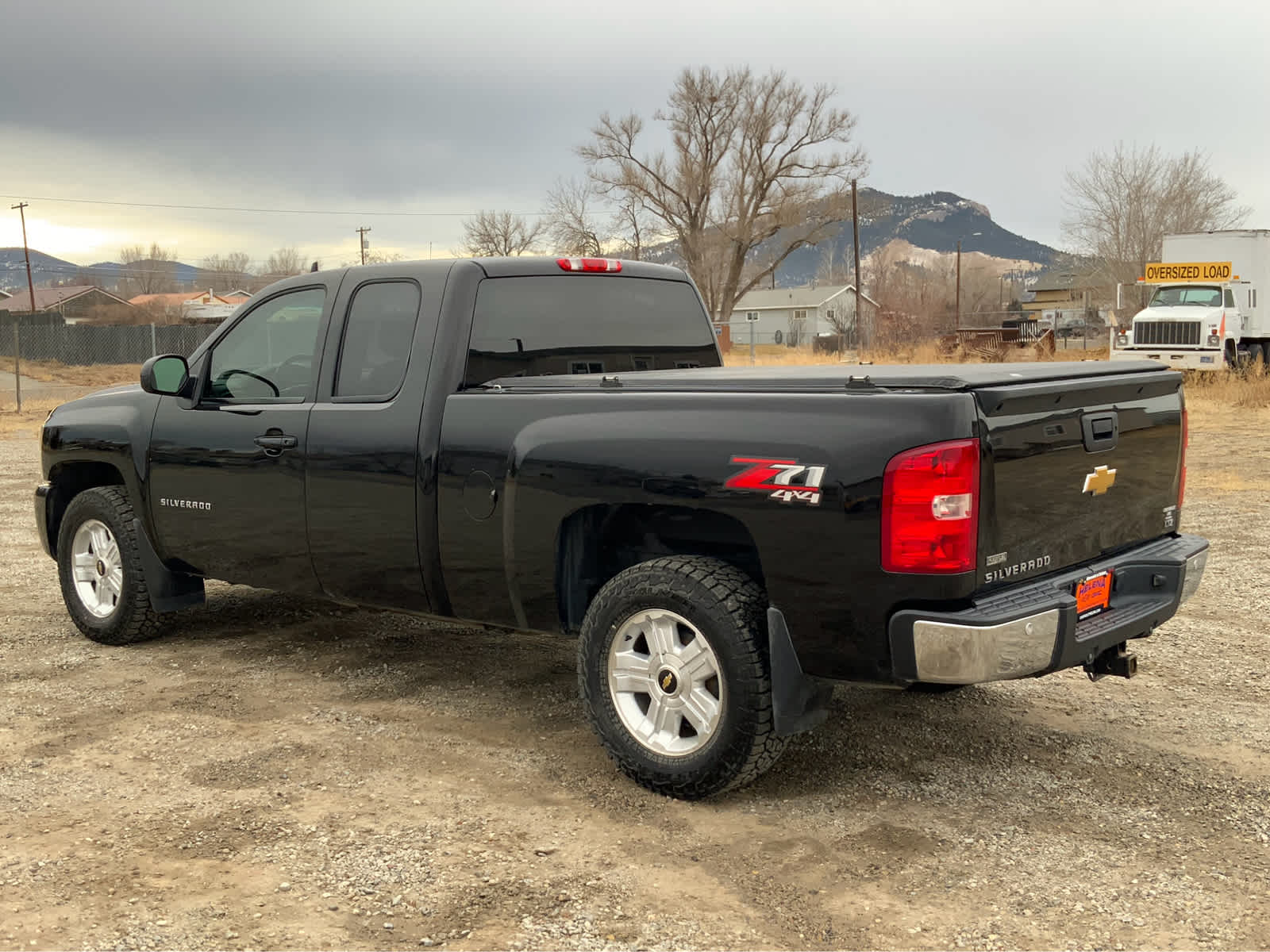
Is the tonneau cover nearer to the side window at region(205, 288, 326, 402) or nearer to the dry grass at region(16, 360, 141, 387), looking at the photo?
the side window at region(205, 288, 326, 402)

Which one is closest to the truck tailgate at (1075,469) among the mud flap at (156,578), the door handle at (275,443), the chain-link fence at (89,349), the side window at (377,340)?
the side window at (377,340)

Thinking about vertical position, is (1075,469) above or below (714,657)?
above

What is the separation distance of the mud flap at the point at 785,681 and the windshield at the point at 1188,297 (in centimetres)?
2649

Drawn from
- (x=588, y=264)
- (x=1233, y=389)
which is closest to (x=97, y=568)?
(x=588, y=264)

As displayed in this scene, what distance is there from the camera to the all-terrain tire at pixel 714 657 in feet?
12.8

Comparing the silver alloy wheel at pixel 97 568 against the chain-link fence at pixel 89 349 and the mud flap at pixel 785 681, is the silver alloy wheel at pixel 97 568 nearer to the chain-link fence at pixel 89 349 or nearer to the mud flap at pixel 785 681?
the mud flap at pixel 785 681

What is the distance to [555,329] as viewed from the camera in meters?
5.25

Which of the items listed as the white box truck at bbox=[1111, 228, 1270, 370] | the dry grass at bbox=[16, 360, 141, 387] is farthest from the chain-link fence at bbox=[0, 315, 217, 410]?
the white box truck at bbox=[1111, 228, 1270, 370]

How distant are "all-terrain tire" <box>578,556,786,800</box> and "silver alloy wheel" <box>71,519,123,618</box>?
3232 millimetres

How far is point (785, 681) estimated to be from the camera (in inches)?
151

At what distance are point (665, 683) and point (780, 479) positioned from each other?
2.81 ft

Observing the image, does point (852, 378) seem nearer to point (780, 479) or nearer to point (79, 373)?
point (780, 479)

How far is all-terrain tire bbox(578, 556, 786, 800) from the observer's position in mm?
3893

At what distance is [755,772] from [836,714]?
4.19 ft
